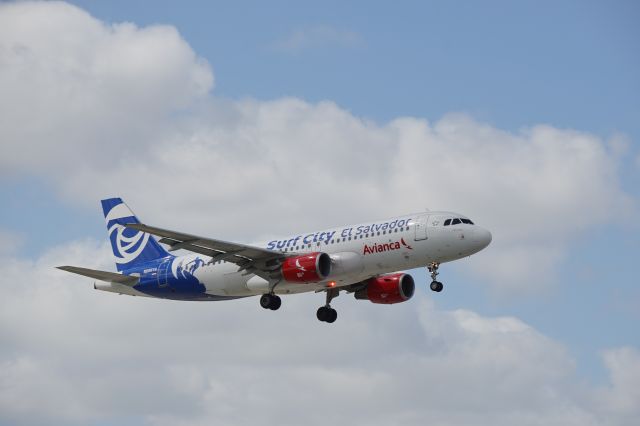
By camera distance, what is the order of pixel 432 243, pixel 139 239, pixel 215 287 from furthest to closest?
1. pixel 139 239
2. pixel 215 287
3. pixel 432 243

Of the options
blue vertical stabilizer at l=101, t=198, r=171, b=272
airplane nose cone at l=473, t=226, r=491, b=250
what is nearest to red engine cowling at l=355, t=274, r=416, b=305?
airplane nose cone at l=473, t=226, r=491, b=250

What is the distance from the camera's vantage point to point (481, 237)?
58781 mm

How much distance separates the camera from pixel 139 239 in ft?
229

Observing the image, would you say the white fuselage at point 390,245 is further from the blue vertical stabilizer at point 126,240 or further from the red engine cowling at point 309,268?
the blue vertical stabilizer at point 126,240

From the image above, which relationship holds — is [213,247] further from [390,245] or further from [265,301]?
[390,245]

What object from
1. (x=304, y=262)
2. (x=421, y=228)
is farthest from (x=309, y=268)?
(x=421, y=228)

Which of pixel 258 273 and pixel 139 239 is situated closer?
pixel 258 273

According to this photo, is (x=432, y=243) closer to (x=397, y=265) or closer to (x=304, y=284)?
(x=397, y=265)

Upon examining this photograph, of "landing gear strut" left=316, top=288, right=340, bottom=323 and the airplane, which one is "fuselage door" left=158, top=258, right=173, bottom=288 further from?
"landing gear strut" left=316, top=288, right=340, bottom=323

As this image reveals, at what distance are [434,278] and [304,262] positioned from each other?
257 inches

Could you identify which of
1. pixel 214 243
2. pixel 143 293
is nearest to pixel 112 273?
pixel 143 293

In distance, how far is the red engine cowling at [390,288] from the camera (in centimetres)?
6606

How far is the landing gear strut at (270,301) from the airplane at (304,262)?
0.17ft

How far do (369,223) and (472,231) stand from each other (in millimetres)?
5336
